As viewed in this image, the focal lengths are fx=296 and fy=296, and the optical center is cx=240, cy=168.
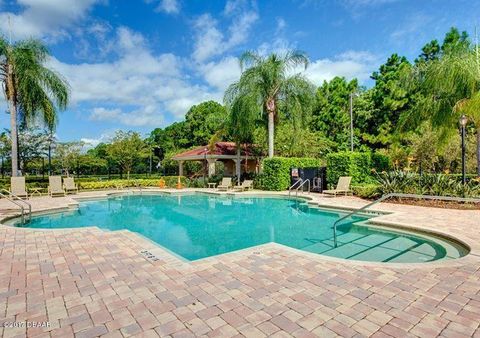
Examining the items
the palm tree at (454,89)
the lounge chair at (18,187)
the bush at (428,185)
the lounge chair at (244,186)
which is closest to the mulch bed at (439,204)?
the bush at (428,185)

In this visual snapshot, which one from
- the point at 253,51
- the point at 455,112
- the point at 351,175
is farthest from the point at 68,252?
the point at 253,51

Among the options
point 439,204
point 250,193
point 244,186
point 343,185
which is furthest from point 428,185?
point 244,186

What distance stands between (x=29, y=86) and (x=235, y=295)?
731 inches

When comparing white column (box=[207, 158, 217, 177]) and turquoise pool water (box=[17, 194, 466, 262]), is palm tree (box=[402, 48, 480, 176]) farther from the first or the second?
→ white column (box=[207, 158, 217, 177])

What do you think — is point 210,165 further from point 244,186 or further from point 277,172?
point 277,172

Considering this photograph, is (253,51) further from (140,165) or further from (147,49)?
(140,165)

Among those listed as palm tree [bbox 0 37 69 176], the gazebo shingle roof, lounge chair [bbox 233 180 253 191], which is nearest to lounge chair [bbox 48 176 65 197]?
palm tree [bbox 0 37 69 176]

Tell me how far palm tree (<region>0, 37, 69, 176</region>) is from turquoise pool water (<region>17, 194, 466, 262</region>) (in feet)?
21.1

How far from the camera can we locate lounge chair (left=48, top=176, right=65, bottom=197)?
1700cm

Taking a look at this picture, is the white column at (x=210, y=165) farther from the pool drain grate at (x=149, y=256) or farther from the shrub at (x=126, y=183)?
the pool drain grate at (x=149, y=256)

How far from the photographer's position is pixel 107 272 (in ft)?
15.3

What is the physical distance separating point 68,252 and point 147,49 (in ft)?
52.6

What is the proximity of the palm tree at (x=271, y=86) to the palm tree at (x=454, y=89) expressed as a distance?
22.9 ft

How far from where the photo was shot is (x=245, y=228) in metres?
9.71
